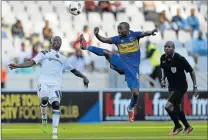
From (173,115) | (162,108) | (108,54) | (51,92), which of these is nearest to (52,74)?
(51,92)

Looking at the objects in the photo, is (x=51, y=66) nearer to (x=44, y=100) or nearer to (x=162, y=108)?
(x=44, y=100)

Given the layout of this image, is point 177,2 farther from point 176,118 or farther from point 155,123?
point 176,118

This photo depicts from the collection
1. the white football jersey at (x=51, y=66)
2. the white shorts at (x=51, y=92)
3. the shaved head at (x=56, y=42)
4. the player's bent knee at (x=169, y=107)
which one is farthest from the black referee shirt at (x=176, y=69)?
the shaved head at (x=56, y=42)

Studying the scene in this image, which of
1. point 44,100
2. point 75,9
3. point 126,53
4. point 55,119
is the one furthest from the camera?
point 75,9

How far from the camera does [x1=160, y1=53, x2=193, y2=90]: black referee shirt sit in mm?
17625

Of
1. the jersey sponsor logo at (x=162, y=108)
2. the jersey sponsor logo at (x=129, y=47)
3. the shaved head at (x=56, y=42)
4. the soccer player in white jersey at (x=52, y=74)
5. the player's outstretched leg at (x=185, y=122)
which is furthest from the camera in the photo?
the jersey sponsor logo at (x=162, y=108)

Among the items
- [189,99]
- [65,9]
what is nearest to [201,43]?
→ [189,99]

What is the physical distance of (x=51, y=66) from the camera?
15.9 metres

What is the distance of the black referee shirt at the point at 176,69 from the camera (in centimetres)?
1762

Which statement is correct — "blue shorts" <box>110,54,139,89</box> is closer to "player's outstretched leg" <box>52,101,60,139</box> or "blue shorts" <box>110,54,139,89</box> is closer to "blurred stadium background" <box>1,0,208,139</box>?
"player's outstretched leg" <box>52,101,60,139</box>

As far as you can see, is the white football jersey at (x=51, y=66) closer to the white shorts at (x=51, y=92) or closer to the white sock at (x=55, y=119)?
the white shorts at (x=51, y=92)

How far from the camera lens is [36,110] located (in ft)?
82.4

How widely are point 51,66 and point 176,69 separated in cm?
345

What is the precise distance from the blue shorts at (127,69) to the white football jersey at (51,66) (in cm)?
125
